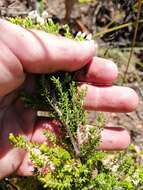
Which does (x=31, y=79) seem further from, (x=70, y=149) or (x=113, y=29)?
(x=113, y=29)

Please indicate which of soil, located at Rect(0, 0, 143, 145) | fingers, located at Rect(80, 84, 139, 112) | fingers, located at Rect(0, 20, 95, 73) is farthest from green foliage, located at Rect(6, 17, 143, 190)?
soil, located at Rect(0, 0, 143, 145)

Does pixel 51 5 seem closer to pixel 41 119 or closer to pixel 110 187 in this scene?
pixel 41 119

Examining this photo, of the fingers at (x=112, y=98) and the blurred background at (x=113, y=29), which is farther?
the blurred background at (x=113, y=29)

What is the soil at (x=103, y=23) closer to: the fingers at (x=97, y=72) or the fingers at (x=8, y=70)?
the fingers at (x=97, y=72)

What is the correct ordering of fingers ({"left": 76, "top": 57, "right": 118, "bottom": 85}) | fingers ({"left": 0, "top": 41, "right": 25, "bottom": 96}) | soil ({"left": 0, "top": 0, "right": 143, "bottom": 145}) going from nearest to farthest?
fingers ({"left": 0, "top": 41, "right": 25, "bottom": 96}) < fingers ({"left": 76, "top": 57, "right": 118, "bottom": 85}) < soil ({"left": 0, "top": 0, "right": 143, "bottom": 145})

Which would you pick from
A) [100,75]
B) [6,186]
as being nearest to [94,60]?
[100,75]

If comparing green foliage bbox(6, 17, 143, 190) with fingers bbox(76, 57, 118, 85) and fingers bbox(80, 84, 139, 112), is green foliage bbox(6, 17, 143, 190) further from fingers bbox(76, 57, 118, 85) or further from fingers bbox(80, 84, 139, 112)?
fingers bbox(80, 84, 139, 112)

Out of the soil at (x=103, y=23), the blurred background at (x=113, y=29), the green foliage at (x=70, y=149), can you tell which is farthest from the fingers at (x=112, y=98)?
the blurred background at (x=113, y=29)

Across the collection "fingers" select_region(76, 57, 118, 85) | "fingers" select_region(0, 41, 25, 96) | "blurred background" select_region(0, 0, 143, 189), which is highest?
"fingers" select_region(0, 41, 25, 96)
